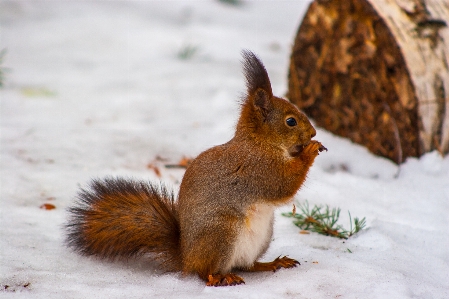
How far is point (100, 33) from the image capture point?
575 centimetres

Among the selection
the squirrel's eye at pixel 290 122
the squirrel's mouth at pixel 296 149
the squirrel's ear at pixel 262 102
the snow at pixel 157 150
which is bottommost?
the snow at pixel 157 150

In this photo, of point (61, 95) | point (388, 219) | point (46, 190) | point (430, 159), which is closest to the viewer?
point (388, 219)

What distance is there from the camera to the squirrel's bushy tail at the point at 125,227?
7.35 ft

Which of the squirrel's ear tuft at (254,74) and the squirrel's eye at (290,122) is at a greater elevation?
the squirrel's ear tuft at (254,74)

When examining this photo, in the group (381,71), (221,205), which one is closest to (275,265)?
(221,205)

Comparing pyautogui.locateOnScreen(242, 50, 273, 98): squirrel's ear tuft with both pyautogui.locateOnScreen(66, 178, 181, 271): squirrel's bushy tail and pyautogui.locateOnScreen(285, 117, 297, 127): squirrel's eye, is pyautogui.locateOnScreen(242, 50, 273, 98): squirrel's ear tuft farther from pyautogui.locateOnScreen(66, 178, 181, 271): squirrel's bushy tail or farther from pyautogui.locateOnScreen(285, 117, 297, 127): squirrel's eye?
pyautogui.locateOnScreen(66, 178, 181, 271): squirrel's bushy tail

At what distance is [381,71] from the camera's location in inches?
131

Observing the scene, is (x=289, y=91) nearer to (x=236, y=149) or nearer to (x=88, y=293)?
(x=236, y=149)

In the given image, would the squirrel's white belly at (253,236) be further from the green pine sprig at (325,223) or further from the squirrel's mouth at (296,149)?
the green pine sprig at (325,223)

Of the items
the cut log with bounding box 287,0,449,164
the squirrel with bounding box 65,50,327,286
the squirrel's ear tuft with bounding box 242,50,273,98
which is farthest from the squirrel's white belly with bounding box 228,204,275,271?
the cut log with bounding box 287,0,449,164

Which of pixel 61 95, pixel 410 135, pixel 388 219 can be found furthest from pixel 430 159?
pixel 61 95

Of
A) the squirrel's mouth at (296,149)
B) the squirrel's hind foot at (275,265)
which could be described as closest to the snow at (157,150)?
the squirrel's hind foot at (275,265)

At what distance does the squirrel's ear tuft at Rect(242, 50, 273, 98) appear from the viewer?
213cm

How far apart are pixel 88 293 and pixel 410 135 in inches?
82.8
